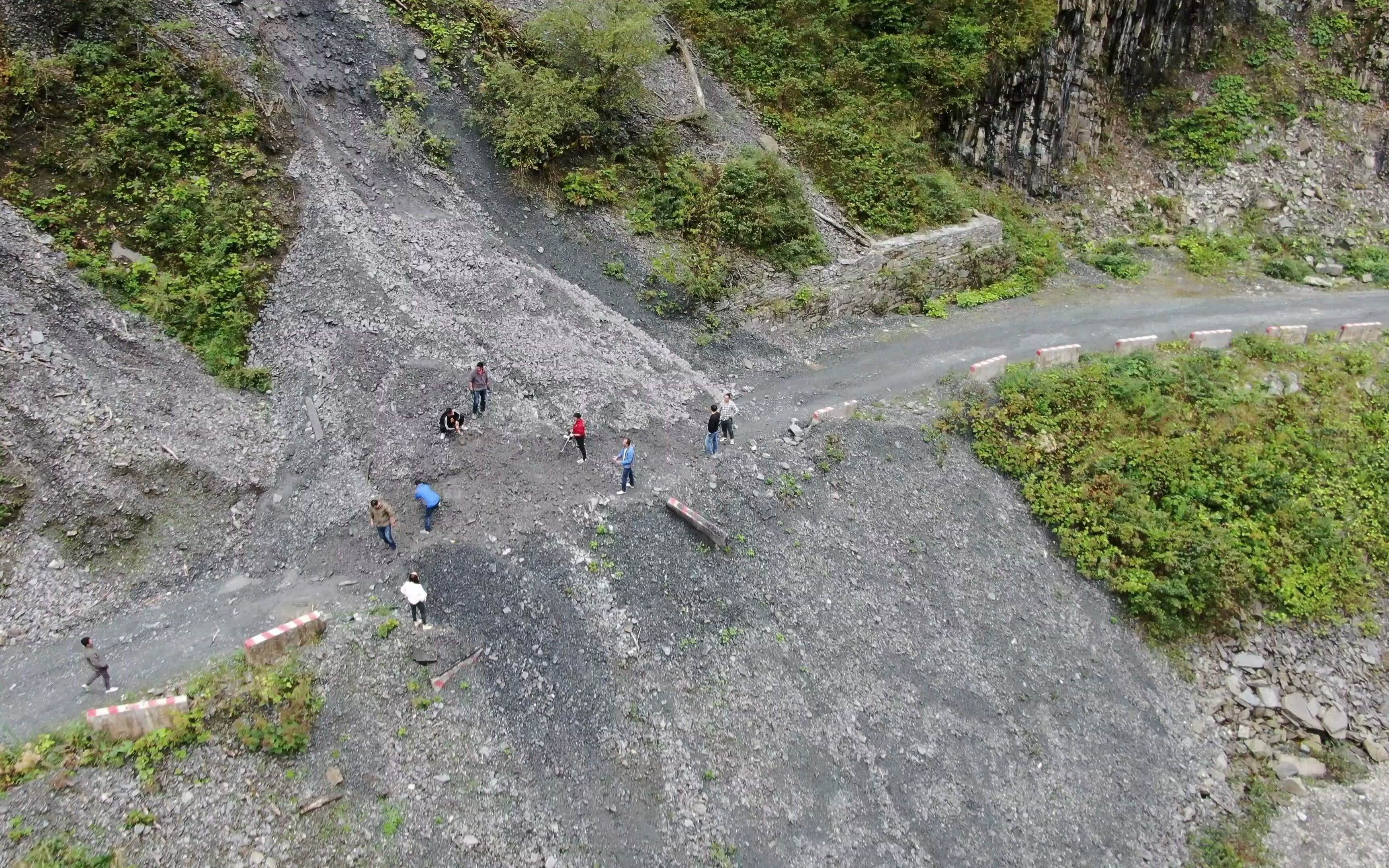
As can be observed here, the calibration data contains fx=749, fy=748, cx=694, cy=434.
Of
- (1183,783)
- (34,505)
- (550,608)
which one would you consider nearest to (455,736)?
(550,608)

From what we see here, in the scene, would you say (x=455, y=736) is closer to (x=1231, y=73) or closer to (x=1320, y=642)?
(x=1320, y=642)

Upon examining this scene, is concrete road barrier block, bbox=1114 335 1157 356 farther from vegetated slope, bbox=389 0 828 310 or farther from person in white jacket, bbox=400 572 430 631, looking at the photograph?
person in white jacket, bbox=400 572 430 631

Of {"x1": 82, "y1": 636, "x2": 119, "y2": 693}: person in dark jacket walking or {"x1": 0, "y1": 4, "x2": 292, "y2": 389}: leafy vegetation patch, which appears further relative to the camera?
{"x1": 0, "y1": 4, "x2": 292, "y2": 389}: leafy vegetation patch

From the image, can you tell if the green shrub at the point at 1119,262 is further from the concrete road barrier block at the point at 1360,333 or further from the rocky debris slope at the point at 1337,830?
the rocky debris slope at the point at 1337,830

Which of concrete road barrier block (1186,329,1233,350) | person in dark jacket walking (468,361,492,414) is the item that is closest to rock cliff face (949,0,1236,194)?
concrete road barrier block (1186,329,1233,350)

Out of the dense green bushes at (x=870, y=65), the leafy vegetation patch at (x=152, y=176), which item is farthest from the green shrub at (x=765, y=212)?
the leafy vegetation patch at (x=152, y=176)

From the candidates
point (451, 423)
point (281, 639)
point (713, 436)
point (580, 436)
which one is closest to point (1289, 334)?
point (713, 436)
